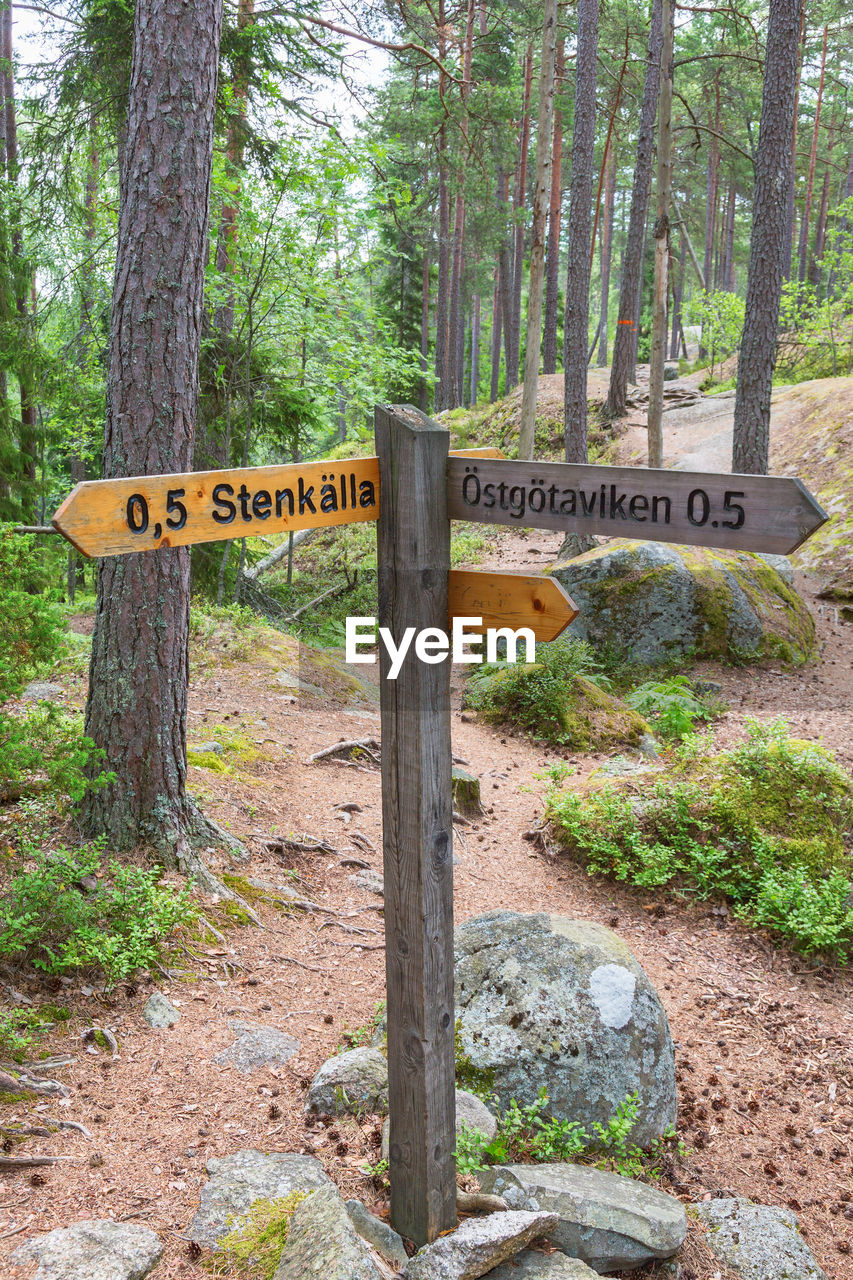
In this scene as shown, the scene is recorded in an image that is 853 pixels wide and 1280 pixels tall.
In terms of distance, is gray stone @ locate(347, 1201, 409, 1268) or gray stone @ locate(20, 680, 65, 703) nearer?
gray stone @ locate(347, 1201, 409, 1268)

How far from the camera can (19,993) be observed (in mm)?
3533

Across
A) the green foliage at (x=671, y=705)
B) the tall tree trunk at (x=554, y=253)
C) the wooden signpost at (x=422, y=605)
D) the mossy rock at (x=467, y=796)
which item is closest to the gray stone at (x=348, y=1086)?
the wooden signpost at (x=422, y=605)

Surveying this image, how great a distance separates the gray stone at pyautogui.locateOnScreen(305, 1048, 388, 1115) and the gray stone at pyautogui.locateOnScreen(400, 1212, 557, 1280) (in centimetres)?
→ 87

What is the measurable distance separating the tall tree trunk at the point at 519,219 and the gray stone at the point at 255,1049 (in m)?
23.2

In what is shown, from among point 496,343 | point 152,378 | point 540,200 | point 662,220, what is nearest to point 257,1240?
point 152,378

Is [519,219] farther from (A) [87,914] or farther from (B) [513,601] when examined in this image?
(B) [513,601]

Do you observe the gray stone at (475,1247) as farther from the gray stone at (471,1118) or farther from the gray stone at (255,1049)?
the gray stone at (255,1049)

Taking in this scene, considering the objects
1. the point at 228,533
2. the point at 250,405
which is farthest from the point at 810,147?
the point at 228,533

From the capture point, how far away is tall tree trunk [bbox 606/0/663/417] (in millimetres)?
18016

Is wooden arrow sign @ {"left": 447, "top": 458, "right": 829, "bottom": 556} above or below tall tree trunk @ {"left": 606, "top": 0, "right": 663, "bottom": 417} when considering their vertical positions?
below

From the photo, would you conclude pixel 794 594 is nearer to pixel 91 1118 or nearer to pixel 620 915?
pixel 620 915

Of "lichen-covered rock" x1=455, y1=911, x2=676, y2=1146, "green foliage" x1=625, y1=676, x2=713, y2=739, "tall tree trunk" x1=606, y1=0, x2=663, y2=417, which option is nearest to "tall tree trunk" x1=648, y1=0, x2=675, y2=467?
"tall tree trunk" x1=606, y1=0, x2=663, y2=417

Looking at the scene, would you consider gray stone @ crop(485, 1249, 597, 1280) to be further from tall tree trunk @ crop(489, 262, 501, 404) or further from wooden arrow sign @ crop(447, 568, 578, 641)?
tall tree trunk @ crop(489, 262, 501, 404)

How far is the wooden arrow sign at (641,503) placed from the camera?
192cm
